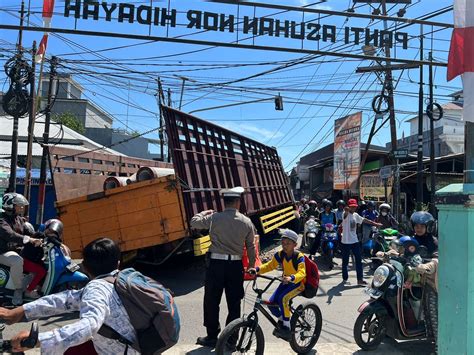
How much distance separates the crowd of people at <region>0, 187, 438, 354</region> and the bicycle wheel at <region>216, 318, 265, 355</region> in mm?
418

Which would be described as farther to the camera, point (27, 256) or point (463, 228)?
point (27, 256)

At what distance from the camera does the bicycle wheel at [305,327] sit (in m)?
4.27

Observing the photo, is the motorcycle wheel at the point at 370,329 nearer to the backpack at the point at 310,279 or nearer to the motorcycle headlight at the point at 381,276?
the motorcycle headlight at the point at 381,276

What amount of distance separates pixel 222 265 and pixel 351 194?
1733cm

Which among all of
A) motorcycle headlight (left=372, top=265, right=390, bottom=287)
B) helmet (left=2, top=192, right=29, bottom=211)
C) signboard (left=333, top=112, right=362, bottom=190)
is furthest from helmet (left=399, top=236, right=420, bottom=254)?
signboard (left=333, top=112, right=362, bottom=190)

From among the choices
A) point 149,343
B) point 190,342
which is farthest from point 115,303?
point 190,342

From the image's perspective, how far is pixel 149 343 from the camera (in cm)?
212

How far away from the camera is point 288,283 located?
419cm

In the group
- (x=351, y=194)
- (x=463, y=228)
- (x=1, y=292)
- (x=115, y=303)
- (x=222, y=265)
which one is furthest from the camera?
(x=351, y=194)

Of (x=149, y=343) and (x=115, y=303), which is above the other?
(x=115, y=303)

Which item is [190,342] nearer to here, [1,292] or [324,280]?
[1,292]

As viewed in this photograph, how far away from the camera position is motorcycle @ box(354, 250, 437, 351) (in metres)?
4.46

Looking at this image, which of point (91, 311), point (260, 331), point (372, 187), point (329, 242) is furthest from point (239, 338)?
point (372, 187)

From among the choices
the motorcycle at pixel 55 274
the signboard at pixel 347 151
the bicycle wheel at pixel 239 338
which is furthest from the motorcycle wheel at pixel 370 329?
the signboard at pixel 347 151
